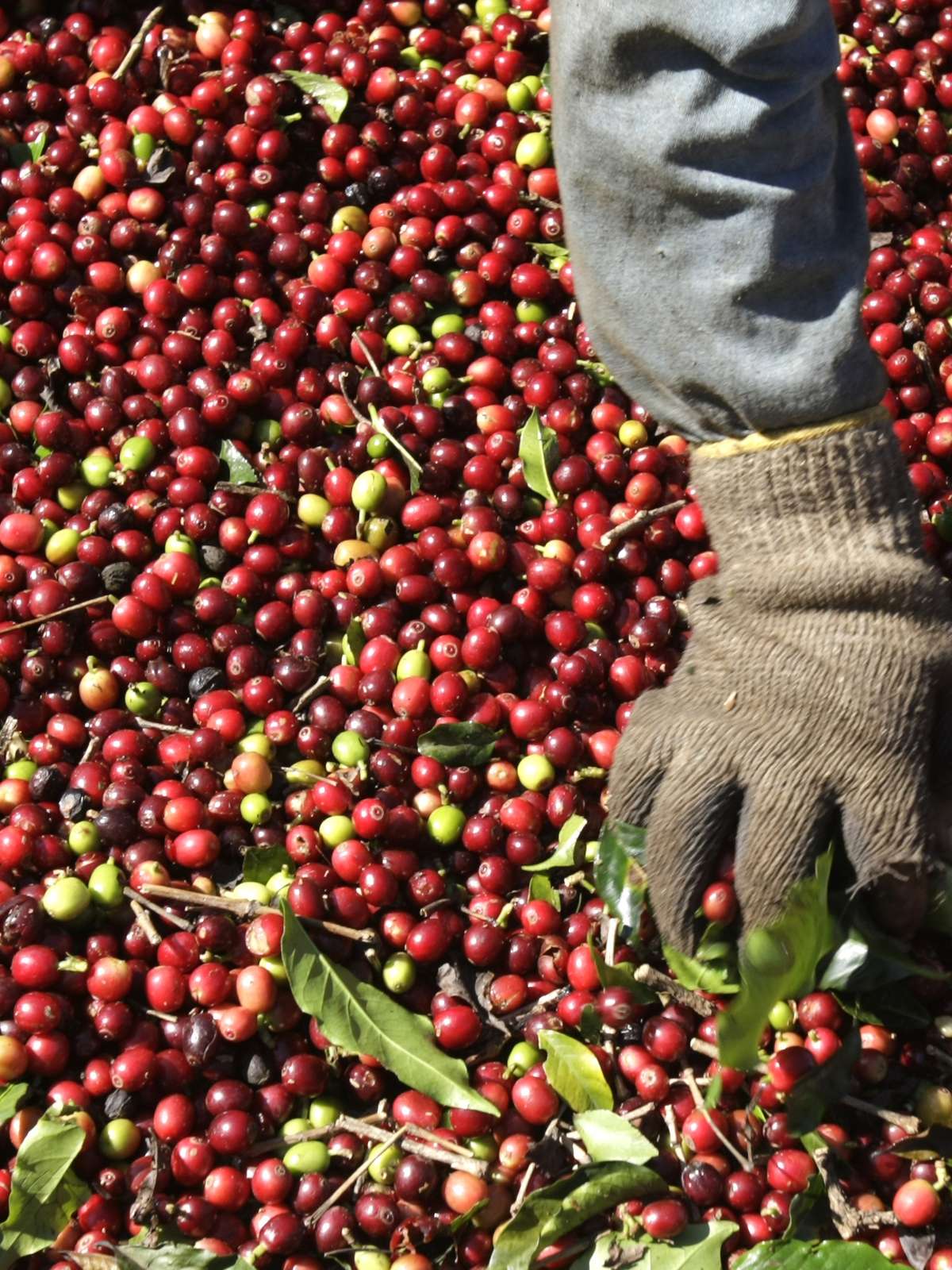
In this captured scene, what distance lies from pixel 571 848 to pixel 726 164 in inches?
76.3

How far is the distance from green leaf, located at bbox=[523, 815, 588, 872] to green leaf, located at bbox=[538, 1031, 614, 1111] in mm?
521

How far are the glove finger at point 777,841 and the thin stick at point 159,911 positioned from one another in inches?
63.3

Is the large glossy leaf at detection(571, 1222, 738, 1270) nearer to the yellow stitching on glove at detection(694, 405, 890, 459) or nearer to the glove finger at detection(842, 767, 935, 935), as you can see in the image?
the glove finger at detection(842, 767, 935, 935)

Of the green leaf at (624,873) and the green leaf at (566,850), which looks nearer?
the green leaf at (624,873)

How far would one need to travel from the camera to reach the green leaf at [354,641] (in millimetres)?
4246

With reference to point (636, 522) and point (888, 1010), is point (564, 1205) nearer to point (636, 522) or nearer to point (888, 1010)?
point (888, 1010)

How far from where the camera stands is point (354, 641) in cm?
425

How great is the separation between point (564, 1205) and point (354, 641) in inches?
75.0

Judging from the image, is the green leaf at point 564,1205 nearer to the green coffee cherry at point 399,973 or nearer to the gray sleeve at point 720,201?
the green coffee cherry at point 399,973

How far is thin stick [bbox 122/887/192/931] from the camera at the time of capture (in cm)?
365

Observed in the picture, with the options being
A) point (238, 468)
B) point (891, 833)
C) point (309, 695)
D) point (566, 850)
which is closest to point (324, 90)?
point (238, 468)

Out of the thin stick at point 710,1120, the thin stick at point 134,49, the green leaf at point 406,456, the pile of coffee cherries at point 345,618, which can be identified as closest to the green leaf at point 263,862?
the pile of coffee cherries at point 345,618

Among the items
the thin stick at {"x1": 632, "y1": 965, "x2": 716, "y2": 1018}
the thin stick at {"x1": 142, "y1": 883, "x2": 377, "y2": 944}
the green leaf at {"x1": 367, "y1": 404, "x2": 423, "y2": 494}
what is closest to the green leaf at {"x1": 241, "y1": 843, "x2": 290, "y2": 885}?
the thin stick at {"x1": 142, "y1": 883, "x2": 377, "y2": 944}

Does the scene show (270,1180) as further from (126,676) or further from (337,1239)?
(126,676)
